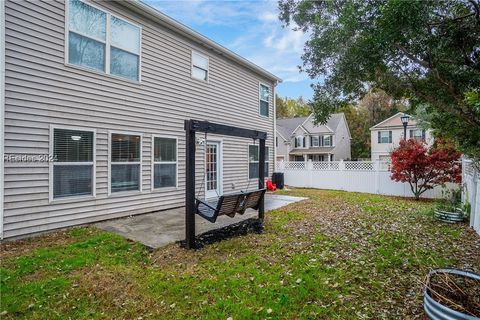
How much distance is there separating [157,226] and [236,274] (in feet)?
9.72

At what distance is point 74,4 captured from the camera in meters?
6.20

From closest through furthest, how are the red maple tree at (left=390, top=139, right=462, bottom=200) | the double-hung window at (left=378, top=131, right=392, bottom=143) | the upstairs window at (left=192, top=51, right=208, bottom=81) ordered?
1. the upstairs window at (left=192, top=51, right=208, bottom=81)
2. the red maple tree at (left=390, top=139, right=462, bottom=200)
3. the double-hung window at (left=378, top=131, right=392, bottom=143)

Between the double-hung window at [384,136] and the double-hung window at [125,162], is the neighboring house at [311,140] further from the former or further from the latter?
the double-hung window at [125,162]

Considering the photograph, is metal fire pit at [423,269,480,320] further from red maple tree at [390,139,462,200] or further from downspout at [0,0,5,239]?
red maple tree at [390,139,462,200]

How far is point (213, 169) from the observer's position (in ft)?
33.7

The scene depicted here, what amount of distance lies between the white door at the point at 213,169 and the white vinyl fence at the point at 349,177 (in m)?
7.96

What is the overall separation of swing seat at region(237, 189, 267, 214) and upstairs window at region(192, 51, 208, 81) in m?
5.27

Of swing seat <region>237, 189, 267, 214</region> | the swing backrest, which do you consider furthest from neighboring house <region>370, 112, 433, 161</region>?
the swing backrest

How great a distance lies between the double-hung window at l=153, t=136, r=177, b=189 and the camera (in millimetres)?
8062

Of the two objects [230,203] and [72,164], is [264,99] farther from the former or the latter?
[72,164]

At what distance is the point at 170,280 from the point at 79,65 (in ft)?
17.3

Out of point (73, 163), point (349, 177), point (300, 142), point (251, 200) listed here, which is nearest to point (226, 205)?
point (251, 200)

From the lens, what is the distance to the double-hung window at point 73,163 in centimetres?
588

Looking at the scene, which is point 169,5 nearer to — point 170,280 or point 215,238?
point 215,238
